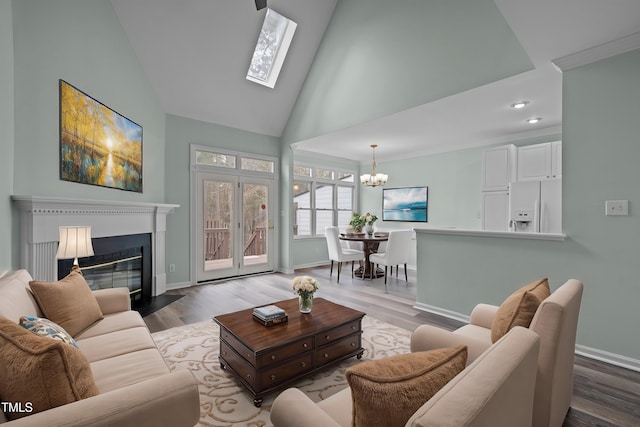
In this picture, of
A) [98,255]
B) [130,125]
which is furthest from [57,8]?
[98,255]

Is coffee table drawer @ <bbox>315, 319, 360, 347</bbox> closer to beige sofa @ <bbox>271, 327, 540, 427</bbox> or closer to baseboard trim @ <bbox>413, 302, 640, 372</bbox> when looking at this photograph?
beige sofa @ <bbox>271, 327, 540, 427</bbox>

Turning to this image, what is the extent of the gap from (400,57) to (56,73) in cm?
378

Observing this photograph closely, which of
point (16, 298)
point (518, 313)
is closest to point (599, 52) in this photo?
point (518, 313)

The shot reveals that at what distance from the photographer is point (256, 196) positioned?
5.78 metres

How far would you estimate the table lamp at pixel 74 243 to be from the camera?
240 centimetres

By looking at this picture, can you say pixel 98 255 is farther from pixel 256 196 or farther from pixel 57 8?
pixel 256 196

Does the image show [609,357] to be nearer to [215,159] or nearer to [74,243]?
[74,243]

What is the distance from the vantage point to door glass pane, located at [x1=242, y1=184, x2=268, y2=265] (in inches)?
222

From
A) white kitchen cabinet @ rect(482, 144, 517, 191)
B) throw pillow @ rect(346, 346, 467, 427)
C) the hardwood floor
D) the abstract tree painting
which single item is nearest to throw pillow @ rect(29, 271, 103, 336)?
the hardwood floor

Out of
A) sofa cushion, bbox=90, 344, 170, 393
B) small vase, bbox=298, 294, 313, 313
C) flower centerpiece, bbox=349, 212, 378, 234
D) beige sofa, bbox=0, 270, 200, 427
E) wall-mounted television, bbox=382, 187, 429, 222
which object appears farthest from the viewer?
wall-mounted television, bbox=382, 187, 429, 222

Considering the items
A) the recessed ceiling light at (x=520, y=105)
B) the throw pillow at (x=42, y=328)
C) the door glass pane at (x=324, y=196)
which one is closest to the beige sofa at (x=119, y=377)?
the throw pillow at (x=42, y=328)

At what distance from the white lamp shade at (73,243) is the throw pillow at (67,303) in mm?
398

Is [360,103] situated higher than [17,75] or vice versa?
[360,103]

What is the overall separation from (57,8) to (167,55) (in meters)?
1.55
